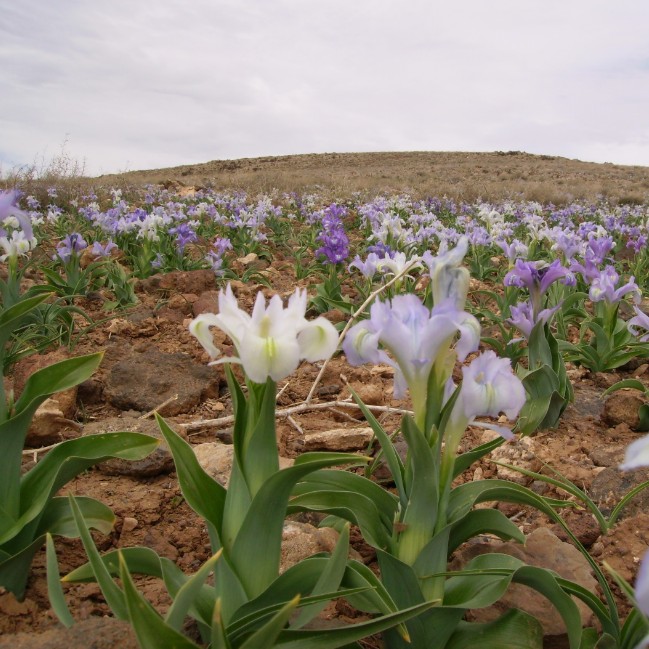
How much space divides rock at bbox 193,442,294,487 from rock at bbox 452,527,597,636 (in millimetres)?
874

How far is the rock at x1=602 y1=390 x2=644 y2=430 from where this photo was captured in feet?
9.87

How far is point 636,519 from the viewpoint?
2.08 metres

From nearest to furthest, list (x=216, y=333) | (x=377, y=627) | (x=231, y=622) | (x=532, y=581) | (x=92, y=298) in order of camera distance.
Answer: (x=377, y=627) < (x=231, y=622) < (x=532, y=581) < (x=216, y=333) < (x=92, y=298)

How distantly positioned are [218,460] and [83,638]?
1106mm

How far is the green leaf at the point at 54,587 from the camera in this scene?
1393 mm

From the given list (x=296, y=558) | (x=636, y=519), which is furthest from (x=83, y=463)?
(x=636, y=519)

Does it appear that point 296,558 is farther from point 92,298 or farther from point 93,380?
point 92,298

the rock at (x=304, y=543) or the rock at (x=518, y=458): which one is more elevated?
the rock at (x=518, y=458)

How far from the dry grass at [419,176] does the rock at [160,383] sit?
445 inches

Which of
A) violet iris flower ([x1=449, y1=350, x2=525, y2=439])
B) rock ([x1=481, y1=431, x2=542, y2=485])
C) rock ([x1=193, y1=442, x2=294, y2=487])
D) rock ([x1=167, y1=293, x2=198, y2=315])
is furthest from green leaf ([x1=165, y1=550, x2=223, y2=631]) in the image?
rock ([x1=167, y1=293, x2=198, y2=315])

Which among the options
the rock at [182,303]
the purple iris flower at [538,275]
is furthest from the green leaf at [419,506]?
the rock at [182,303]

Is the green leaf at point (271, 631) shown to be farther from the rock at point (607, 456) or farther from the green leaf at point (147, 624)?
the rock at point (607, 456)

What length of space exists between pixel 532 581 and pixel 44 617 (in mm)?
1245

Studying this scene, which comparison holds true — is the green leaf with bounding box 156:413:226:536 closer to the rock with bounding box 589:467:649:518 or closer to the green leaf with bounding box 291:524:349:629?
the green leaf with bounding box 291:524:349:629
